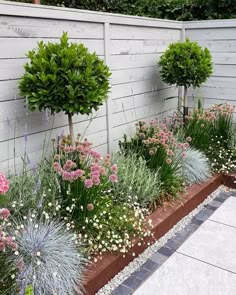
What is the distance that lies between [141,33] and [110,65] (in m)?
0.63

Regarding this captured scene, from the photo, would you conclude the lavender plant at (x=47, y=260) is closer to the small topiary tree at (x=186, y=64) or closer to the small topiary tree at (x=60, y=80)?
the small topiary tree at (x=60, y=80)

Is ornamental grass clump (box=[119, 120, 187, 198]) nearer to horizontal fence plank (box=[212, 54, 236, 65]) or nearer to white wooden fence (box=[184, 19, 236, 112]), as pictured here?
white wooden fence (box=[184, 19, 236, 112])

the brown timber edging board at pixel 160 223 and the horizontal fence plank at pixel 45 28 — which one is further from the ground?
the horizontal fence plank at pixel 45 28

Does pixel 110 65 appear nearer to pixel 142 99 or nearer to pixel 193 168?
pixel 142 99

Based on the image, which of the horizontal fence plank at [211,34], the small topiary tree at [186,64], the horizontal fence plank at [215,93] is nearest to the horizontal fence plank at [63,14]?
the small topiary tree at [186,64]

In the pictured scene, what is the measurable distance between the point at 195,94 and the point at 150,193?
204 cm

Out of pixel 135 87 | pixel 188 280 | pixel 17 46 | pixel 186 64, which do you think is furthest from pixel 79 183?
pixel 186 64

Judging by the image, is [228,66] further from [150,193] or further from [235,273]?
→ [235,273]

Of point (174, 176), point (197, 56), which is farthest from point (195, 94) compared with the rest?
point (174, 176)

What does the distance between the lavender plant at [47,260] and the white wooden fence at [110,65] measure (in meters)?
0.65

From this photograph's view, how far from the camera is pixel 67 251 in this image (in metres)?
1.86

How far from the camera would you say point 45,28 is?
7.91 ft

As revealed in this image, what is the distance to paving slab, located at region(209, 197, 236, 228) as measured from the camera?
111 inches

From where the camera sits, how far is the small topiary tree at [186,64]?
331cm
